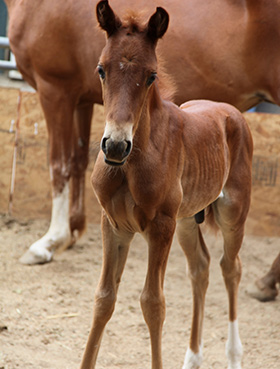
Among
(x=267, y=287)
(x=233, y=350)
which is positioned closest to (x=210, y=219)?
(x=233, y=350)

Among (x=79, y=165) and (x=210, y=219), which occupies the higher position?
(x=210, y=219)

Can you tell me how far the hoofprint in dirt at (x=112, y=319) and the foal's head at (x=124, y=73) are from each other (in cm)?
146

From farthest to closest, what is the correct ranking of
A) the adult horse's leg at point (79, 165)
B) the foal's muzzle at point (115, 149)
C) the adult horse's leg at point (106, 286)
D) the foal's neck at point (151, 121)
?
the adult horse's leg at point (79, 165) < the adult horse's leg at point (106, 286) < the foal's neck at point (151, 121) < the foal's muzzle at point (115, 149)

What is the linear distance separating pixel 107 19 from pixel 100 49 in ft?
6.98

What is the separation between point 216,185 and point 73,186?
8.26 feet

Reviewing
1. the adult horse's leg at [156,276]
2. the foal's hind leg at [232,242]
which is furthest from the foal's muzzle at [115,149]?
the foal's hind leg at [232,242]

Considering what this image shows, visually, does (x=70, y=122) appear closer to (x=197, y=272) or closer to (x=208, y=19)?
(x=208, y=19)

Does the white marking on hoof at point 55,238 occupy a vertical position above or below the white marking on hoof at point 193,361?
below

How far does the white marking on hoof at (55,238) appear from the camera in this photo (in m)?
4.34

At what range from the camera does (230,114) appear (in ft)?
9.54

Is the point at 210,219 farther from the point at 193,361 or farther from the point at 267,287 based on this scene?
the point at 267,287

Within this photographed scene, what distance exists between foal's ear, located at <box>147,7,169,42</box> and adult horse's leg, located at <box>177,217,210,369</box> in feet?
3.81

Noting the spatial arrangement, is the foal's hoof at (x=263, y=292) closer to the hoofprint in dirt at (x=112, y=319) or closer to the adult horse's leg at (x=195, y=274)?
the hoofprint in dirt at (x=112, y=319)

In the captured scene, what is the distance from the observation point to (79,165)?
4.89 metres
